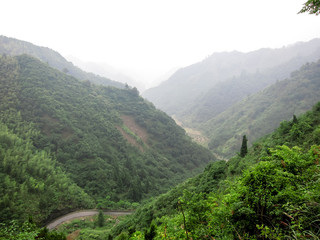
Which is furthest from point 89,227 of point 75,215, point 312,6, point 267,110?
point 267,110

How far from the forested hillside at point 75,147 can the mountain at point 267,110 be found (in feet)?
104

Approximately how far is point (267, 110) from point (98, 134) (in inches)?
4113

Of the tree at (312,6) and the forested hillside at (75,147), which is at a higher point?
the tree at (312,6)

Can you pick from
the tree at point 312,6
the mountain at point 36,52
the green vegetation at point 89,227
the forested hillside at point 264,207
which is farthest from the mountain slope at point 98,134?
the tree at point 312,6

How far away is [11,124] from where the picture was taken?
41156 millimetres

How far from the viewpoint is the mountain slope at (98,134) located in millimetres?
43562

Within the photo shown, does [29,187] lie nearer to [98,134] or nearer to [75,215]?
[75,215]

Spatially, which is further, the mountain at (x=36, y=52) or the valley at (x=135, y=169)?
the mountain at (x=36, y=52)

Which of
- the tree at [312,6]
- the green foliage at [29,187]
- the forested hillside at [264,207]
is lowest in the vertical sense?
the green foliage at [29,187]

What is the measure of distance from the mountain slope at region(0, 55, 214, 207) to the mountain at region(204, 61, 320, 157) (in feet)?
104

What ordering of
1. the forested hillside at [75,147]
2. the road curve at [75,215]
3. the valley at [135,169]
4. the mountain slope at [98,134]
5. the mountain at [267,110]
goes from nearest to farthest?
the valley at [135,169]
the road curve at [75,215]
the forested hillside at [75,147]
the mountain slope at [98,134]
the mountain at [267,110]

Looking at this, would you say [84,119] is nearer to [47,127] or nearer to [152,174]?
[47,127]

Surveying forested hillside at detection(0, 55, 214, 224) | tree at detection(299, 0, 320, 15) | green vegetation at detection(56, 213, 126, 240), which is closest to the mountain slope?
forested hillside at detection(0, 55, 214, 224)

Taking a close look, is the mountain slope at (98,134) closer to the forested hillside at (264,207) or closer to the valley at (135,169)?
the valley at (135,169)
